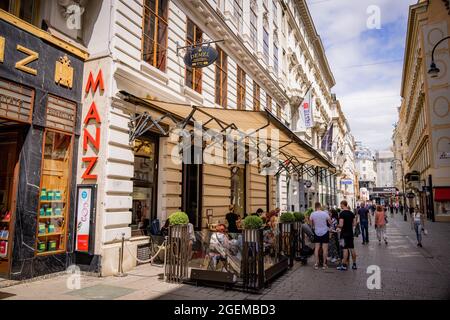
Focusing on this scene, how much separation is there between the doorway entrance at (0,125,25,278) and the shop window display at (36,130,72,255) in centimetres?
56

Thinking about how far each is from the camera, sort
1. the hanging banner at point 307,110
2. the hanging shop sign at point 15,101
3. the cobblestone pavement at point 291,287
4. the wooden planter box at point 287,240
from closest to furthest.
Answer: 1. the cobblestone pavement at point 291,287
2. the hanging shop sign at point 15,101
3. the wooden planter box at point 287,240
4. the hanging banner at point 307,110

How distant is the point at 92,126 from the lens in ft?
29.0

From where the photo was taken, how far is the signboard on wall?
8391 mm

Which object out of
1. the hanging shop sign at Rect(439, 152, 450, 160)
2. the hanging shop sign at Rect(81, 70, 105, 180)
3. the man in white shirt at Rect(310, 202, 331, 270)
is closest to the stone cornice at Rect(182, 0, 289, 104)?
the hanging shop sign at Rect(81, 70, 105, 180)

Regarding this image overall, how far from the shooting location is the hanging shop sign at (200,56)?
445 inches

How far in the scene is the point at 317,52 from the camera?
4081 cm

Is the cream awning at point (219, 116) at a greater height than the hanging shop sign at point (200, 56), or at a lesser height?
lesser

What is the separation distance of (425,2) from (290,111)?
64.3 ft

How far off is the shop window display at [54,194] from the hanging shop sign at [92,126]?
43cm

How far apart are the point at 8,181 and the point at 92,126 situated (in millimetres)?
2389

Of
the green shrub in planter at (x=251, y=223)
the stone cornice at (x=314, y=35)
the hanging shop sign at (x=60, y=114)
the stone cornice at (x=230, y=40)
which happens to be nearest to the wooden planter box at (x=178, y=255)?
the green shrub in planter at (x=251, y=223)

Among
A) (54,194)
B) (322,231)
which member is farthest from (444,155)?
(54,194)

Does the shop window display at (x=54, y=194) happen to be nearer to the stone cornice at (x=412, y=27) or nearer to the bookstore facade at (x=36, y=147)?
the bookstore facade at (x=36, y=147)
